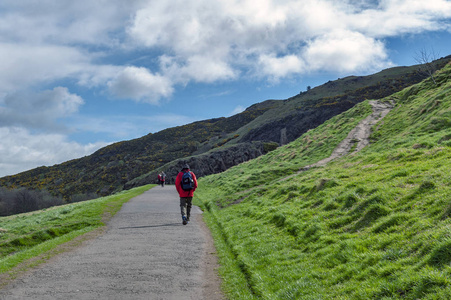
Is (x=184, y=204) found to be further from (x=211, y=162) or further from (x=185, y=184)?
(x=211, y=162)

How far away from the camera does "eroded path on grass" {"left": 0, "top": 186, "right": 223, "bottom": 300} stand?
6852mm

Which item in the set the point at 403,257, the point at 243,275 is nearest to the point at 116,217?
the point at 243,275

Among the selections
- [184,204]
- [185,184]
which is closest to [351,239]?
[185,184]

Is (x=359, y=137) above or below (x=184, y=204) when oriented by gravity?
Answer: above

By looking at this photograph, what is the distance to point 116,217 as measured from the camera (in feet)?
61.8

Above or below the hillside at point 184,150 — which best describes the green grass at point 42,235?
below

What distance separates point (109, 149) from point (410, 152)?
139 metres

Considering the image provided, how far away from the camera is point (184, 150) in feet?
399

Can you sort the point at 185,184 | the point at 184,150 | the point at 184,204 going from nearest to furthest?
the point at 185,184 → the point at 184,204 → the point at 184,150

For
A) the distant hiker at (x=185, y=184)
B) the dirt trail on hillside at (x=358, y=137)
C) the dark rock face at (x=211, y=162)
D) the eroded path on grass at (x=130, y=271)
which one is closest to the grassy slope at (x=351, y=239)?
the eroded path on grass at (x=130, y=271)

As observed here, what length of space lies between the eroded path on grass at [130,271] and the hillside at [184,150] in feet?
191

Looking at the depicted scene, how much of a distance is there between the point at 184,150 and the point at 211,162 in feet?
168

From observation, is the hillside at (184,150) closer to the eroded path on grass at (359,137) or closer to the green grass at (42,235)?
the eroded path on grass at (359,137)

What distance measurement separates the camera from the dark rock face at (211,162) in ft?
232
